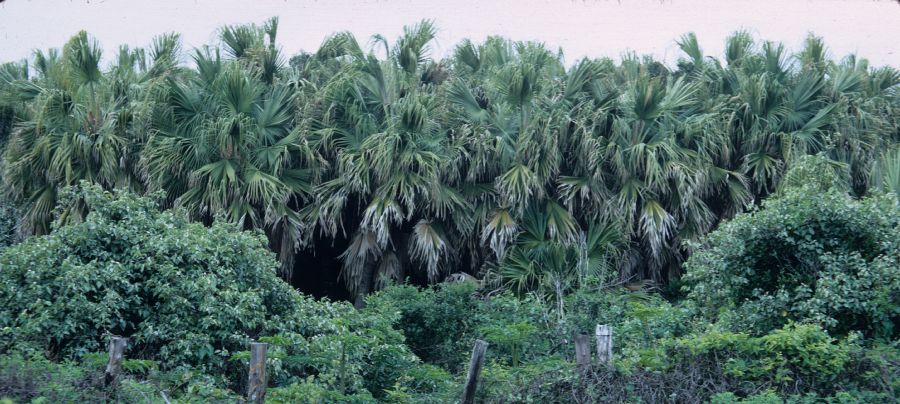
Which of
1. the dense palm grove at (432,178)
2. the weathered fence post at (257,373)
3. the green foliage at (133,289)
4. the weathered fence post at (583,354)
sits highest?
the dense palm grove at (432,178)

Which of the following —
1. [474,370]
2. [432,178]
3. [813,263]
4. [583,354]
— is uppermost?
[432,178]

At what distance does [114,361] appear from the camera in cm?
808

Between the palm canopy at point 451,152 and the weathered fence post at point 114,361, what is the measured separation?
566 centimetres

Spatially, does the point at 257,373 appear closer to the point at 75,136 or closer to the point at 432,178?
the point at 432,178

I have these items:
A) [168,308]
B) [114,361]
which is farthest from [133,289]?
[114,361]


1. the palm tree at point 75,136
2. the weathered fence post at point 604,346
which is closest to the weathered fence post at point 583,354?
the weathered fence post at point 604,346

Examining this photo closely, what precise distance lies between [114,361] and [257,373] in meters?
1.35

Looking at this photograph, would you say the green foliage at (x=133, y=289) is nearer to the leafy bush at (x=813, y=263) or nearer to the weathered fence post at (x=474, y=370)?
the weathered fence post at (x=474, y=370)

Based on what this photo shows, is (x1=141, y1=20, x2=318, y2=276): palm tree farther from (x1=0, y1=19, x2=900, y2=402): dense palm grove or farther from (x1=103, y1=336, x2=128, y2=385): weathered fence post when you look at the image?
(x1=103, y1=336, x2=128, y2=385): weathered fence post

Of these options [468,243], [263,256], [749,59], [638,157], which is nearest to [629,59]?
[749,59]

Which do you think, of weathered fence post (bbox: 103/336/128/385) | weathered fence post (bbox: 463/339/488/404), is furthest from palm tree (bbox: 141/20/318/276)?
weathered fence post (bbox: 463/339/488/404)

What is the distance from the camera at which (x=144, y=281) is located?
A: 10.6 meters

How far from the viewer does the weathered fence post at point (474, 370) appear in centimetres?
827

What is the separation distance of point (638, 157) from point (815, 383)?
20.8 ft
